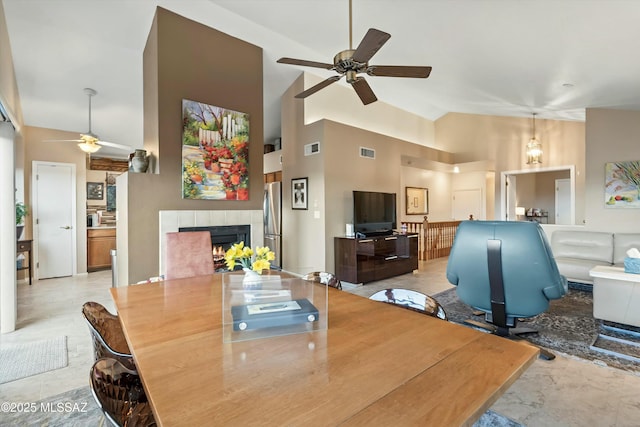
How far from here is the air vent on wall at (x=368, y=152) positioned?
232 inches

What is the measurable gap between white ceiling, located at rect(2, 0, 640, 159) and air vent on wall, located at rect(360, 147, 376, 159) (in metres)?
1.41

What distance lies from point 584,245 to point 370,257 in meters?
3.31

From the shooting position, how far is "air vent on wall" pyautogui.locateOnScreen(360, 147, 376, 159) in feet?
19.3

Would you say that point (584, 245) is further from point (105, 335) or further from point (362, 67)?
point (105, 335)

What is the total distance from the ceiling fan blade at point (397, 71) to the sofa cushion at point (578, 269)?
150 inches

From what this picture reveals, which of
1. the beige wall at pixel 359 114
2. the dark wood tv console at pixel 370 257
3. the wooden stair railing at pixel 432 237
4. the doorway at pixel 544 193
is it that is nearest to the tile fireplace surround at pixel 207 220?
the dark wood tv console at pixel 370 257

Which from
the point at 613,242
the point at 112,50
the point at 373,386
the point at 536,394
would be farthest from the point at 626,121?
the point at 112,50

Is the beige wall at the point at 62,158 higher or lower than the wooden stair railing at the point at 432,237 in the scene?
higher

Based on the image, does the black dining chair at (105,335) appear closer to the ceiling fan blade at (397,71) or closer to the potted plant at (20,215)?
the ceiling fan blade at (397,71)

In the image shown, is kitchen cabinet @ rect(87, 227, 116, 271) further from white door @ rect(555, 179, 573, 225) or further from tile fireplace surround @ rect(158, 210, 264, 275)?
white door @ rect(555, 179, 573, 225)

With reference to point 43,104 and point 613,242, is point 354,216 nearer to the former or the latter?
point 613,242

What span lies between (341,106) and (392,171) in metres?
1.73

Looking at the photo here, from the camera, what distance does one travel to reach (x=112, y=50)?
438 centimetres

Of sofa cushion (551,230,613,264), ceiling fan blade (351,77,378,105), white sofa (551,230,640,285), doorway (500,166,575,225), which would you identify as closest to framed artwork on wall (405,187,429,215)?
doorway (500,166,575,225)
